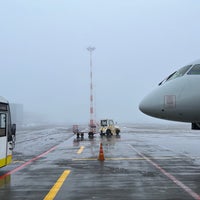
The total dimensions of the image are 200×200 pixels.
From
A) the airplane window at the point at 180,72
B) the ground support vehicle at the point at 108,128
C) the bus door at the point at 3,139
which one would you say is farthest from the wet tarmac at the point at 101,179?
the ground support vehicle at the point at 108,128

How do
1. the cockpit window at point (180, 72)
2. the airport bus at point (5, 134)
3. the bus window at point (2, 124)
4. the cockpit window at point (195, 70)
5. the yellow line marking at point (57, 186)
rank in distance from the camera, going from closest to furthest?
the yellow line marking at point (57, 186) → the cockpit window at point (195, 70) → the cockpit window at point (180, 72) → the airport bus at point (5, 134) → the bus window at point (2, 124)

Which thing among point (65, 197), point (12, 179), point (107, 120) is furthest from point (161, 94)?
point (107, 120)

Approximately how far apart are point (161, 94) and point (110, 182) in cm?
318

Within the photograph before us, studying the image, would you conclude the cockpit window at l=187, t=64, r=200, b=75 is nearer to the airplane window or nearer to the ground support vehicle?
the airplane window

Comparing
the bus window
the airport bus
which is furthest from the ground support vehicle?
the bus window

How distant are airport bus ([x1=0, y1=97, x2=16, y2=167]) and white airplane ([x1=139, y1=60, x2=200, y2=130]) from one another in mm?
5610

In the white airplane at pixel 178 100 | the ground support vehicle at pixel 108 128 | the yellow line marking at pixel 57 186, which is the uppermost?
the white airplane at pixel 178 100

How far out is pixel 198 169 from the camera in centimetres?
1491

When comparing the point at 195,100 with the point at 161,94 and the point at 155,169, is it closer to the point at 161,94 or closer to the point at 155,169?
the point at 161,94

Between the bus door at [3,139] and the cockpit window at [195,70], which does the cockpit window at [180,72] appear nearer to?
the cockpit window at [195,70]

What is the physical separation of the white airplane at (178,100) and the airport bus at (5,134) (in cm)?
561

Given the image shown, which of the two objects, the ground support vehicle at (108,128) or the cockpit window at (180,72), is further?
the ground support vehicle at (108,128)

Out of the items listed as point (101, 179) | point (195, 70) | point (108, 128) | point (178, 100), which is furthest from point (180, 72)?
point (108, 128)

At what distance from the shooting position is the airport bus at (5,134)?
1398cm
